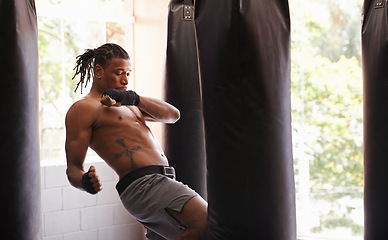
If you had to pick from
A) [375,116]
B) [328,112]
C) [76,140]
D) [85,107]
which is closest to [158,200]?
[76,140]

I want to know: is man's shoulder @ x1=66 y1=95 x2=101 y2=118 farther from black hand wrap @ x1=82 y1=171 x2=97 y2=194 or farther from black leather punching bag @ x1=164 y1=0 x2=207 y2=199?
black leather punching bag @ x1=164 y1=0 x2=207 y2=199

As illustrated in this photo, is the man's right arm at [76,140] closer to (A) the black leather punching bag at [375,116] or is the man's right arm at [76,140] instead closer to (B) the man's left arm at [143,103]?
(B) the man's left arm at [143,103]

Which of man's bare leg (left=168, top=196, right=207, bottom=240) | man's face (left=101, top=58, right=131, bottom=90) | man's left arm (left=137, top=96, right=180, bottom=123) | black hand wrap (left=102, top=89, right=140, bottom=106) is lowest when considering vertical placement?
man's bare leg (left=168, top=196, right=207, bottom=240)

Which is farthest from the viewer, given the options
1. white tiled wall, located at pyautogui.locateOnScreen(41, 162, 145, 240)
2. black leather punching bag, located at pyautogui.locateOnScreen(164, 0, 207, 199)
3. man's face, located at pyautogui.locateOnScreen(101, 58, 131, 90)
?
white tiled wall, located at pyautogui.locateOnScreen(41, 162, 145, 240)

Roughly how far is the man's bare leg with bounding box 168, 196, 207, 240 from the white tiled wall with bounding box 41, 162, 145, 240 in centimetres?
176

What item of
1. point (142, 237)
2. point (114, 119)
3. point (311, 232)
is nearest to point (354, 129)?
point (311, 232)

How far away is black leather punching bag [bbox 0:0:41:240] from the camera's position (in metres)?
1.86

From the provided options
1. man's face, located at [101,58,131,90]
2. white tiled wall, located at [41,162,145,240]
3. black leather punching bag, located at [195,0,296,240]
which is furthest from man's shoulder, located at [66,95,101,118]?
white tiled wall, located at [41,162,145,240]

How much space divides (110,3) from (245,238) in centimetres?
318

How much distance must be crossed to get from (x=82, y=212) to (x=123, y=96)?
1.97 metres

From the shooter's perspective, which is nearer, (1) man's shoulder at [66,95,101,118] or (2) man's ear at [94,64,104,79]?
(1) man's shoulder at [66,95,101,118]

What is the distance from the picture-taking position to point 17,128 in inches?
74.0

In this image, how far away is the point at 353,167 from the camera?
14.1ft

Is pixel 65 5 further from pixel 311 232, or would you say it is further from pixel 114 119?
pixel 311 232
